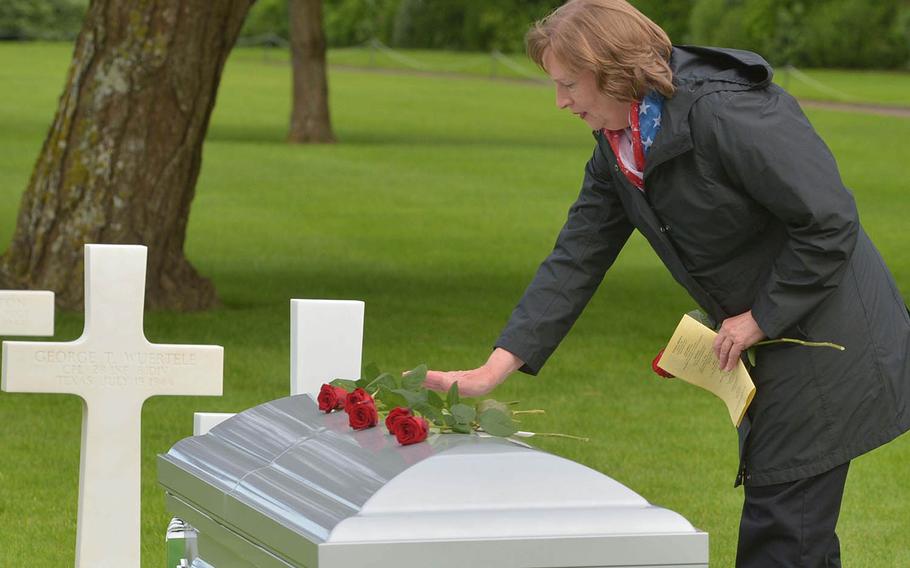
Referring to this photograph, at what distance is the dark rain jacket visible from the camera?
342 centimetres

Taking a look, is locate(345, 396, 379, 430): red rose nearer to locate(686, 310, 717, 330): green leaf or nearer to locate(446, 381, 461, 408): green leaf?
locate(446, 381, 461, 408): green leaf

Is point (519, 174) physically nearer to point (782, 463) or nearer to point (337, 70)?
point (782, 463)

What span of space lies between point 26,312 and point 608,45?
5.77 feet

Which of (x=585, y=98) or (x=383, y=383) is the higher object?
(x=585, y=98)

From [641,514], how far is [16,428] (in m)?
5.67

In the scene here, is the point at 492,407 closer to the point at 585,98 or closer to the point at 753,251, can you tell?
the point at 585,98

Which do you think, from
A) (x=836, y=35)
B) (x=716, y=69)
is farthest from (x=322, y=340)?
(x=836, y=35)

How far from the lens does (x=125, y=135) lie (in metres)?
10.4

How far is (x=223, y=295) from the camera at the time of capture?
40.3 ft

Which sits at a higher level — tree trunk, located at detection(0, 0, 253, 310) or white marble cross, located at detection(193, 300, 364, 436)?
white marble cross, located at detection(193, 300, 364, 436)

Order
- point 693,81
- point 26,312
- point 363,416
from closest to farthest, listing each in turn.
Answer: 1. point 363,416
2. point 693,81
3. point 26,312

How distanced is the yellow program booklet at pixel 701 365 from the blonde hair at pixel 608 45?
0.55 m

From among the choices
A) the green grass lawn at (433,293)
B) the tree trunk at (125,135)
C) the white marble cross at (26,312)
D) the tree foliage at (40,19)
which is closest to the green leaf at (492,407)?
the white marble cross at (26,312)

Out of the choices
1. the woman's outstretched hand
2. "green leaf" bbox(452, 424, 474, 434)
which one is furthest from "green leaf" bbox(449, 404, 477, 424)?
the woman's outstretched hand
